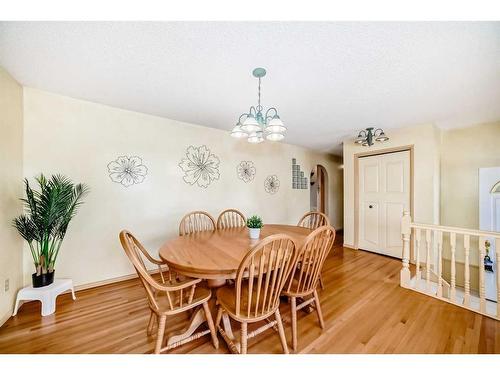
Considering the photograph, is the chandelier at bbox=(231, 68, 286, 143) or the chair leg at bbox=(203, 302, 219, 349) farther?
the chandelier at bbox=(231, 68, 286, 143)

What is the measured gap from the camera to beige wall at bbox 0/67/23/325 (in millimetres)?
1608

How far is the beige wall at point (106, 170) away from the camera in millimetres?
2043

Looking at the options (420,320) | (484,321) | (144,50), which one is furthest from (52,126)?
(484,321)

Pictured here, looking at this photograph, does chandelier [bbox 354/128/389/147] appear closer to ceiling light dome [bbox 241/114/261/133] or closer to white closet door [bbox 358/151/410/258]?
white closet door [bbox 358/151/410/258]

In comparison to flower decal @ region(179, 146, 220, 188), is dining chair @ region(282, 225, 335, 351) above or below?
below

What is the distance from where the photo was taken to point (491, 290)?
2.79 m

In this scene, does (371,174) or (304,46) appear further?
(371,174)

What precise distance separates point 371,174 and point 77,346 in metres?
4.36

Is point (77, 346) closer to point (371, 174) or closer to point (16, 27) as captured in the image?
point (16, 27)

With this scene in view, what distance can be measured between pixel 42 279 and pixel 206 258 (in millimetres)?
1700

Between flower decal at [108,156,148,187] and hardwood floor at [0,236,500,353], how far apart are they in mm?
1285

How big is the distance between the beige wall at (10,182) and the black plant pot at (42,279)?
0.17 m

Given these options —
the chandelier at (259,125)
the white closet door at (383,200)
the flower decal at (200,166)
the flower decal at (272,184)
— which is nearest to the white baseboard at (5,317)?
the flower decal at (200,166)

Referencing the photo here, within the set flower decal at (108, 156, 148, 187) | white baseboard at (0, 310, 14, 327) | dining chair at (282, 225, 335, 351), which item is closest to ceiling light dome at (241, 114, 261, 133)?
dining chair at (282, 225, 335, 351)
